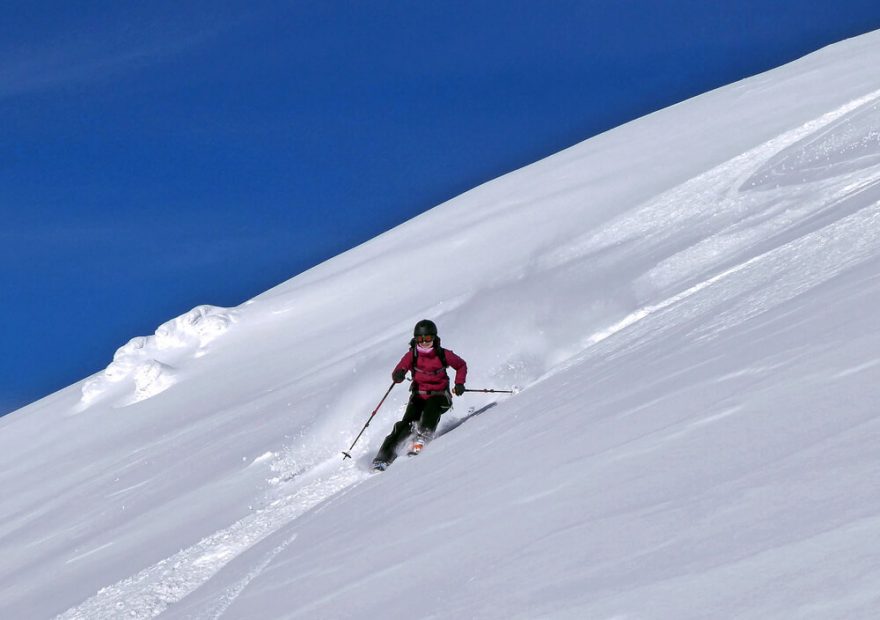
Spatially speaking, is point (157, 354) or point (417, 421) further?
point (157, 354)

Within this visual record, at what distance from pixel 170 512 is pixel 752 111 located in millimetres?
13876

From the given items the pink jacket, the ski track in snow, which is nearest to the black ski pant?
the pink jacket

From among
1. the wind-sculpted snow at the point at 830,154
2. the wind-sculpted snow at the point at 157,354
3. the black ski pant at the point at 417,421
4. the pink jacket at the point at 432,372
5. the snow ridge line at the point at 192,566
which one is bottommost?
the snow ridge line at the point at 192,566

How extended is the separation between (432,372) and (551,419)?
3.67m

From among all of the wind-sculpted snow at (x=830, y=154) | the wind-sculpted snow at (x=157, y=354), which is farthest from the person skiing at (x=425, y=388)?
the wind-sculpted snow at (x=157, y=354)

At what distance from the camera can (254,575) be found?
6.35 meters

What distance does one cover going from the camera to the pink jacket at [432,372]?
9750 millimetres

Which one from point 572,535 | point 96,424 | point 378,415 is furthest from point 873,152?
point 96,424

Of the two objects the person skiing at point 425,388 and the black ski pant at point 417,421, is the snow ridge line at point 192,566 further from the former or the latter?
the person skiing at point 425,388

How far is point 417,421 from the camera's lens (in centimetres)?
951

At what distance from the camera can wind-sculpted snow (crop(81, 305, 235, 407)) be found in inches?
816

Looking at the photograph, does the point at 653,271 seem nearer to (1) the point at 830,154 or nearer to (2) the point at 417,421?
(1) the point at 830,154

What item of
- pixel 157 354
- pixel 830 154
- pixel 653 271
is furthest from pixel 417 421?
pixel 157 354

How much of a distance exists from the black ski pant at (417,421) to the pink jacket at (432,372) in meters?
0.10
